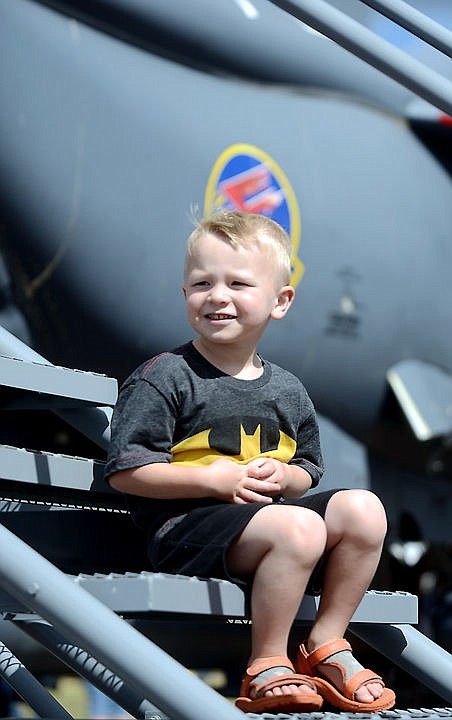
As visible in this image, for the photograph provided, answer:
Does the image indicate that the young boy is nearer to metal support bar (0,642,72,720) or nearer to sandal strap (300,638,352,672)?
sandal strap (300,638,352,672)

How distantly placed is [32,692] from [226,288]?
1.23 metres

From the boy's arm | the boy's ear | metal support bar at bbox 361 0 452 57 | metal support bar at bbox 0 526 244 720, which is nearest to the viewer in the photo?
metal support bar at bbox 0 526 244 720

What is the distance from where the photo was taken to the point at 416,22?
9.39 feet

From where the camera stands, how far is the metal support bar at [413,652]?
2.13 meters

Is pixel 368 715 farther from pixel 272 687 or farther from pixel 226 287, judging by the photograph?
pixel 226 287

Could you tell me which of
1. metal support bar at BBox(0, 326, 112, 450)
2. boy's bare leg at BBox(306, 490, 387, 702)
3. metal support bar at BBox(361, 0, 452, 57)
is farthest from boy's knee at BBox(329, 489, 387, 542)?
metal support bar at BBox(361, 0, 452, 57)

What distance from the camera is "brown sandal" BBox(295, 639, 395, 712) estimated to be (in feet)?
6.01

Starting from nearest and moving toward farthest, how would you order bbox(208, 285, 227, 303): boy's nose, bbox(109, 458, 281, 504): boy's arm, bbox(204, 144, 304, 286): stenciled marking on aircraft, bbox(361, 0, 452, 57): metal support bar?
bbox(109, 458, 281, 504): boy's arm → bbox(208, 285, 227, 303): boy's nose → bbox(361, 0, 452, 57): metal support bar → bbox(204, 144, 304, 286): stenciled marking on aircraft

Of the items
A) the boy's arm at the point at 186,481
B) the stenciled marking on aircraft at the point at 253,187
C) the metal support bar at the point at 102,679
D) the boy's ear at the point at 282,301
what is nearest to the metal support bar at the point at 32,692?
the metal support bar at the point at 102,679

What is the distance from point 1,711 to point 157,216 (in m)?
3.08

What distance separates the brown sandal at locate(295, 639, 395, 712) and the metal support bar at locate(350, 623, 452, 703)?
8.8 inches

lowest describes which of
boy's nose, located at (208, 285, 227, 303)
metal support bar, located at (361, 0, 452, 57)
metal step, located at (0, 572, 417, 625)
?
metal step, located at (0, 572, 417, 625)

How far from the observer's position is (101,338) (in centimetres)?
509

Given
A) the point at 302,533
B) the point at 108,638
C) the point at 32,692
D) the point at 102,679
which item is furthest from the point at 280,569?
the point at 32,692
